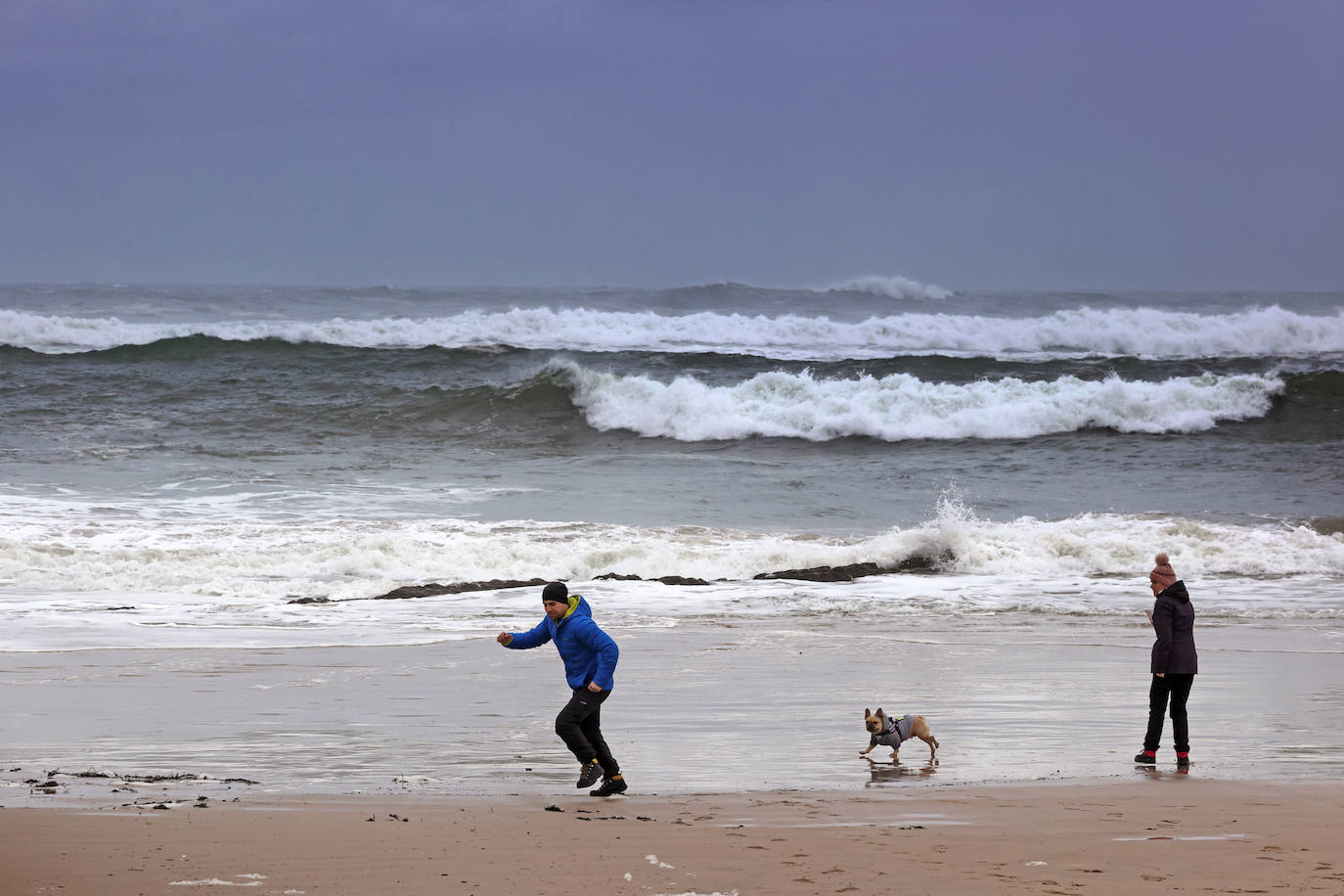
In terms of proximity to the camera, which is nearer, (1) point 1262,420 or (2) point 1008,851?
(2) point 1008,851

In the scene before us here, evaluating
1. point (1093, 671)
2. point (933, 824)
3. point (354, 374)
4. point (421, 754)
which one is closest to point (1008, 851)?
point (933, 824)

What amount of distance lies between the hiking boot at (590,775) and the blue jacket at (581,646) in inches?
14.6

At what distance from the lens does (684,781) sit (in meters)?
6.29

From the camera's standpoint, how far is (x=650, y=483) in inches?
821

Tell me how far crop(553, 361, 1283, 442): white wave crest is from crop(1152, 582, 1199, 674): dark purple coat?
18.8 metres

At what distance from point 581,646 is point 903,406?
22010mm

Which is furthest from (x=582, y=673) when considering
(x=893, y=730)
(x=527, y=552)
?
(x=527, y=552)

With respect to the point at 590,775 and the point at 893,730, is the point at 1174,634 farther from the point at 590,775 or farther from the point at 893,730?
the point at 590,775

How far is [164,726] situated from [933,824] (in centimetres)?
447

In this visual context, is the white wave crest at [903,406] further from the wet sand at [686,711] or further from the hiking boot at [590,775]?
the hiking boot at [590,775]

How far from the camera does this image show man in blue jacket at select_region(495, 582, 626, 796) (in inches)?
241

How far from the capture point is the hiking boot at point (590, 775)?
6086 millimetres

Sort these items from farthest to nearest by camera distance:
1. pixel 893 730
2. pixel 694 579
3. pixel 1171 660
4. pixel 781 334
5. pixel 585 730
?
1. pixel 781 334
2. pixel 694 579
3. pixel 1171 660
4. pixel 893 730
5. pixel 585 730

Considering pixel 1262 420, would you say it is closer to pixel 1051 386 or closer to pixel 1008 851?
pixel 1051 386
